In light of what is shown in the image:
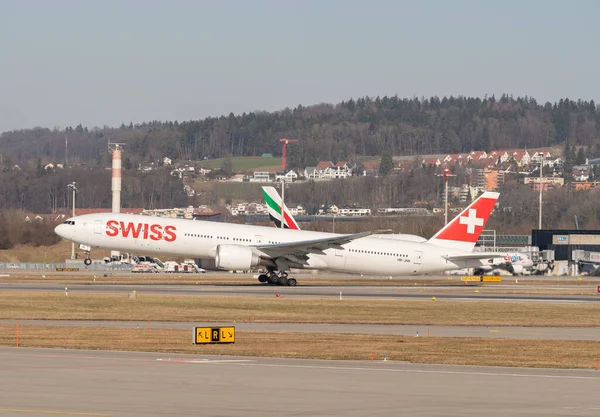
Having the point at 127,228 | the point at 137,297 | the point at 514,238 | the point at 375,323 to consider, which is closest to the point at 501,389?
A: the point at 375,323

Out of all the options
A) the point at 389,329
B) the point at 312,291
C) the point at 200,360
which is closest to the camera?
the point at 200,360

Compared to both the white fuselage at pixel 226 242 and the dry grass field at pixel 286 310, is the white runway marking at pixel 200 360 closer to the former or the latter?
the dry grass field at pixel 286 310

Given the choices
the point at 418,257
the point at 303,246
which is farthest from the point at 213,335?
the point at 418,257

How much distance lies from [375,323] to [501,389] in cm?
1940

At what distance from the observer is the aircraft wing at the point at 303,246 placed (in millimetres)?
66250

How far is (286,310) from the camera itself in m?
48.0

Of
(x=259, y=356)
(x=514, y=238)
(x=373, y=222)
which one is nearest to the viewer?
(x=259, y=356)

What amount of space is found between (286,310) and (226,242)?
20.0m

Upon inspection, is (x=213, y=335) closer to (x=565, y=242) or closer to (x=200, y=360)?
(x=200, y=360)

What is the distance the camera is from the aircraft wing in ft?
217

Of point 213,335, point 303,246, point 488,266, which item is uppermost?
point 303,246

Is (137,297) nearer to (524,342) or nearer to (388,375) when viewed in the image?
(524,342)

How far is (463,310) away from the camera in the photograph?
1957 inches

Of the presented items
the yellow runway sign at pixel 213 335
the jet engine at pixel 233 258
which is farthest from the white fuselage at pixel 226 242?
the yellow runway sign at pixel 213 335
